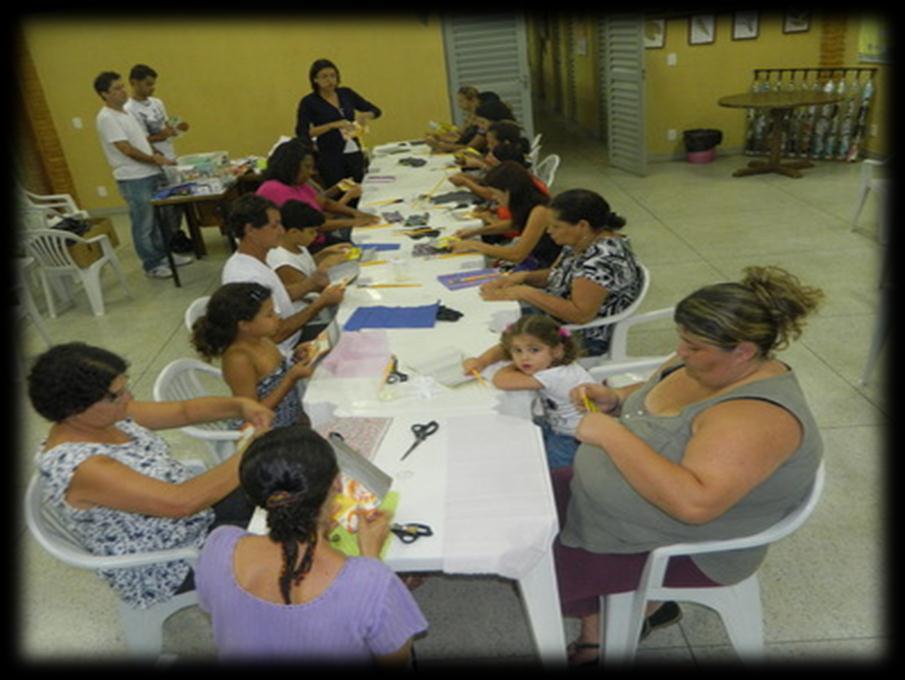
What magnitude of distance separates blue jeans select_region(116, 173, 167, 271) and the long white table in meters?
3.72

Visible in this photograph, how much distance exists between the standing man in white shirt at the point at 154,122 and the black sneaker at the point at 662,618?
452 cm

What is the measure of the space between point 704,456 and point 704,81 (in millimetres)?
6922

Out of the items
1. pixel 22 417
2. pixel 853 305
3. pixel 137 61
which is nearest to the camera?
pixel 22 417

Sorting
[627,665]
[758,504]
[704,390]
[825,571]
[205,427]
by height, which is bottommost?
[825,571]

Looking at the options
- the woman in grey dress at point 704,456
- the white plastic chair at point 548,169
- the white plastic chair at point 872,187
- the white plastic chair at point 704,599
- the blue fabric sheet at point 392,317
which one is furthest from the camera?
the white plastic chair at point 548,169

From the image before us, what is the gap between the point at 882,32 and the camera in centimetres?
35

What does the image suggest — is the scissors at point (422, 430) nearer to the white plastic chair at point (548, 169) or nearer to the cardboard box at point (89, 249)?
the white plastic chair at point (548, 169)

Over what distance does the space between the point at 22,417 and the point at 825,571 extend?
3702 mm

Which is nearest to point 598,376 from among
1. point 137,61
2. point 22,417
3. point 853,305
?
point 853,305

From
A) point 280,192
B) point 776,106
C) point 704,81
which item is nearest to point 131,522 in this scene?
point 280,192

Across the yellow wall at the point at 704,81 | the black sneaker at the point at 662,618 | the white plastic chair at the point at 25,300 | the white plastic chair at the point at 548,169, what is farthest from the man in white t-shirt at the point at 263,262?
the yellow wall at the point at 704,81

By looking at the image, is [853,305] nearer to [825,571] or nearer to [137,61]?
[825,571]

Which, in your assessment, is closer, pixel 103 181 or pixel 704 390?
pixel 704 390

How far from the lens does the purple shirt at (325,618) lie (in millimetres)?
1187
